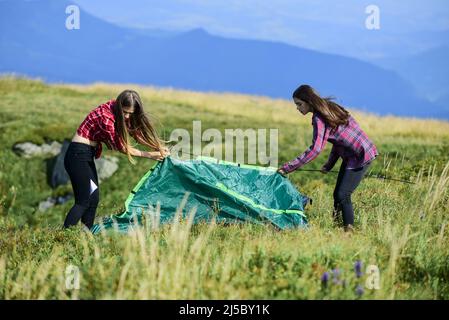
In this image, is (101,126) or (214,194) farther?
(214,194)

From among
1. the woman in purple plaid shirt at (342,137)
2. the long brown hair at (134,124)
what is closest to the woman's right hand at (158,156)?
the long brown hair at (134,124)

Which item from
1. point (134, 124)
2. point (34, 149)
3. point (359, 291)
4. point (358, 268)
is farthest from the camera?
point (34, 149)

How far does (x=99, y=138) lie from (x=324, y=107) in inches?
112

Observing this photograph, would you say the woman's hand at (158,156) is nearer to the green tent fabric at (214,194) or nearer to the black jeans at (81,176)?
the green tent fabric at (214,194)

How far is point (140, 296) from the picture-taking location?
4.67 metres

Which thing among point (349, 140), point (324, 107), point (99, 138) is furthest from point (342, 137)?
point (99, 138)

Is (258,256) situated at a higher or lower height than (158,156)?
lower

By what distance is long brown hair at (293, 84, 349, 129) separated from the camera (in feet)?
23.6

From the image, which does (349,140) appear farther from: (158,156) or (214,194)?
(158,156)

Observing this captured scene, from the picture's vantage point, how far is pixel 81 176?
7.70m

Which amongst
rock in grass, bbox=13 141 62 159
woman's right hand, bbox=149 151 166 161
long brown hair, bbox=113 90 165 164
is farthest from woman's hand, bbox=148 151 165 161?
rock in grass, bbox=13 141 62 159

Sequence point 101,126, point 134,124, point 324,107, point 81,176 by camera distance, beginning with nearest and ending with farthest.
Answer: point 324,107 < point 101,126 < point 81,176 < point 134,124

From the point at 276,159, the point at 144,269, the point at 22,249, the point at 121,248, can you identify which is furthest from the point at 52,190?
the point at 144,269

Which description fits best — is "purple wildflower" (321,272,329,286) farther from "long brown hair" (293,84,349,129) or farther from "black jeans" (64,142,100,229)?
"black jeans" (64,142,100,229)
